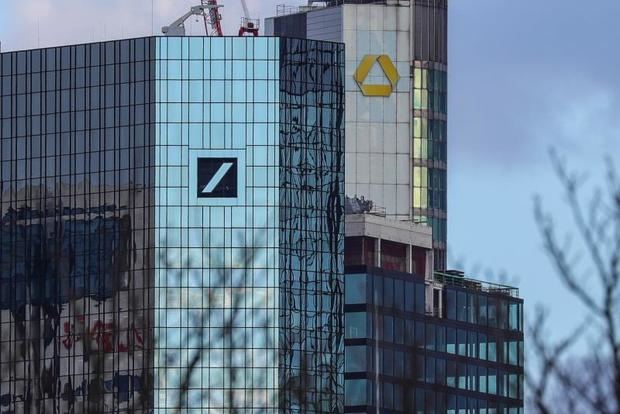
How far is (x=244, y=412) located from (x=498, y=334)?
486ft

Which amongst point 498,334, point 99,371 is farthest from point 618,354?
point 99,371

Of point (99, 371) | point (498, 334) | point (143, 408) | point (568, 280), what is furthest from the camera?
point (143, 408)

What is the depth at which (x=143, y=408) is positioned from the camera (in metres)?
188

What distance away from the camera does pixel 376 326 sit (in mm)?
197625

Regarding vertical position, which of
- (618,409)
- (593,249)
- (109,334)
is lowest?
(618,409)

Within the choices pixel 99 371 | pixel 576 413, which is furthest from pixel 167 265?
pixel 576 413

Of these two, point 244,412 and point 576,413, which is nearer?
point 576,413

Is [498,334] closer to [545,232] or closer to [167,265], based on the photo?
[545,232]

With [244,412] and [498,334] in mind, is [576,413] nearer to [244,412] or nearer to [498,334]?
[498,334]

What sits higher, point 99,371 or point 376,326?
point 376,326

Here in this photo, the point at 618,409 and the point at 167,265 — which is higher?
the point at 167,265

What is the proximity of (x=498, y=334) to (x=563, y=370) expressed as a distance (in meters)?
7.40

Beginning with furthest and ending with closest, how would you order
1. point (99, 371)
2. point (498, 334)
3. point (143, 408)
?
point (143, 408), point (99, 371), point (498, 334)

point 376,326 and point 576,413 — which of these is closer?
point 576,413
